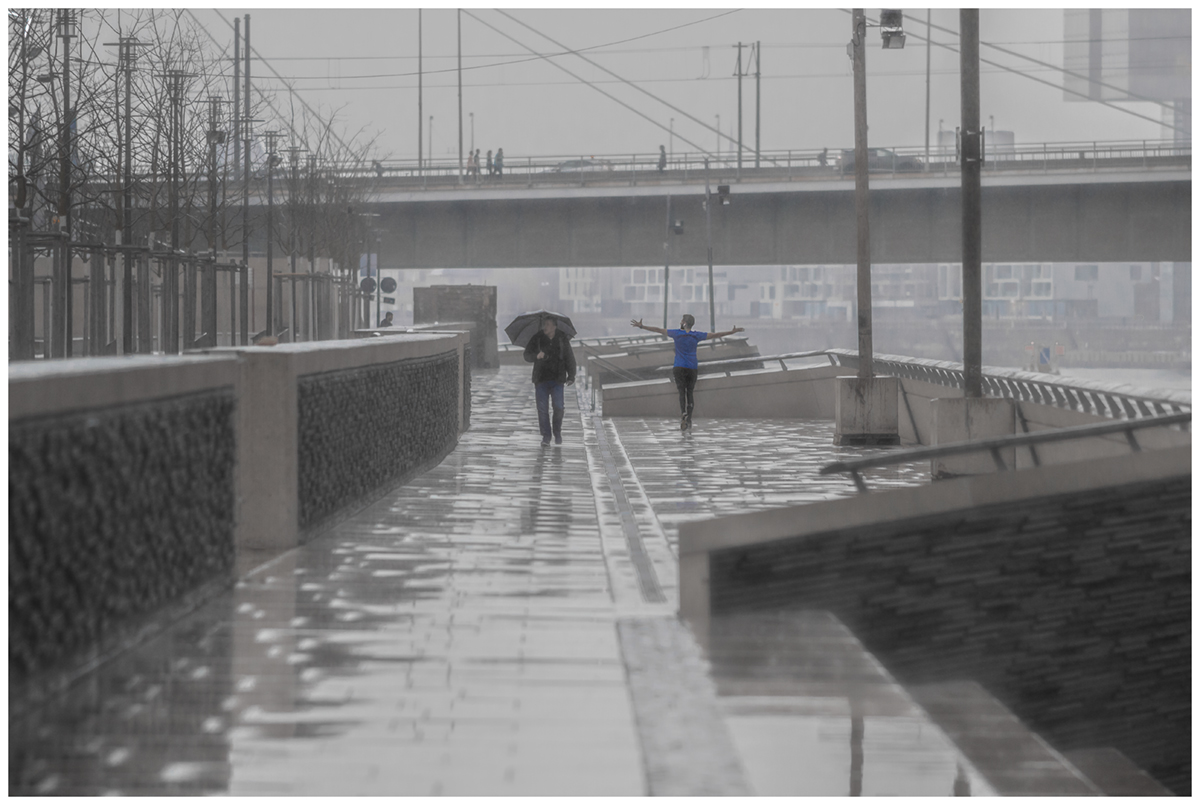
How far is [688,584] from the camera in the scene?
852cm

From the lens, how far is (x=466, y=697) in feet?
21.7

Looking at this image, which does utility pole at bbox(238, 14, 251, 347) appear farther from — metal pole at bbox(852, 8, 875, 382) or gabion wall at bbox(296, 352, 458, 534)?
metal pole at bbox(852, 8, 875, 382)

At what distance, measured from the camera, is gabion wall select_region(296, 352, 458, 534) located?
36.7ft

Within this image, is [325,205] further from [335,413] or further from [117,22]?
[335,413]

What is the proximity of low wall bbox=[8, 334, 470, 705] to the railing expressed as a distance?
5921mm

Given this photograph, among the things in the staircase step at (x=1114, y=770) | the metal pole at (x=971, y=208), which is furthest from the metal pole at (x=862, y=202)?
the staircase step at (x=1114, y=770)

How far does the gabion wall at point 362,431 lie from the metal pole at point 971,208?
620cm

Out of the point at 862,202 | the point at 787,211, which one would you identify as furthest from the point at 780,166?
the point at 862,202

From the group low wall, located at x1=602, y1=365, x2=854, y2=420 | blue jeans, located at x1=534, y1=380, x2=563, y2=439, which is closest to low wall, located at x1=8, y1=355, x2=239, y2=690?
blue jeans, located at x1=534, y1=380, x2=563, y2=439

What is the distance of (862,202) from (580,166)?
31775 millimetres

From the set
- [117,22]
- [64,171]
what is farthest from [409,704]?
[117,22]

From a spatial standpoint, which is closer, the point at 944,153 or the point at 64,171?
the point at 64,171

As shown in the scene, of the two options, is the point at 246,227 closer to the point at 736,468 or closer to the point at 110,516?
the point at 736,468

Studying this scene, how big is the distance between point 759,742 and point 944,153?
1925 inches
